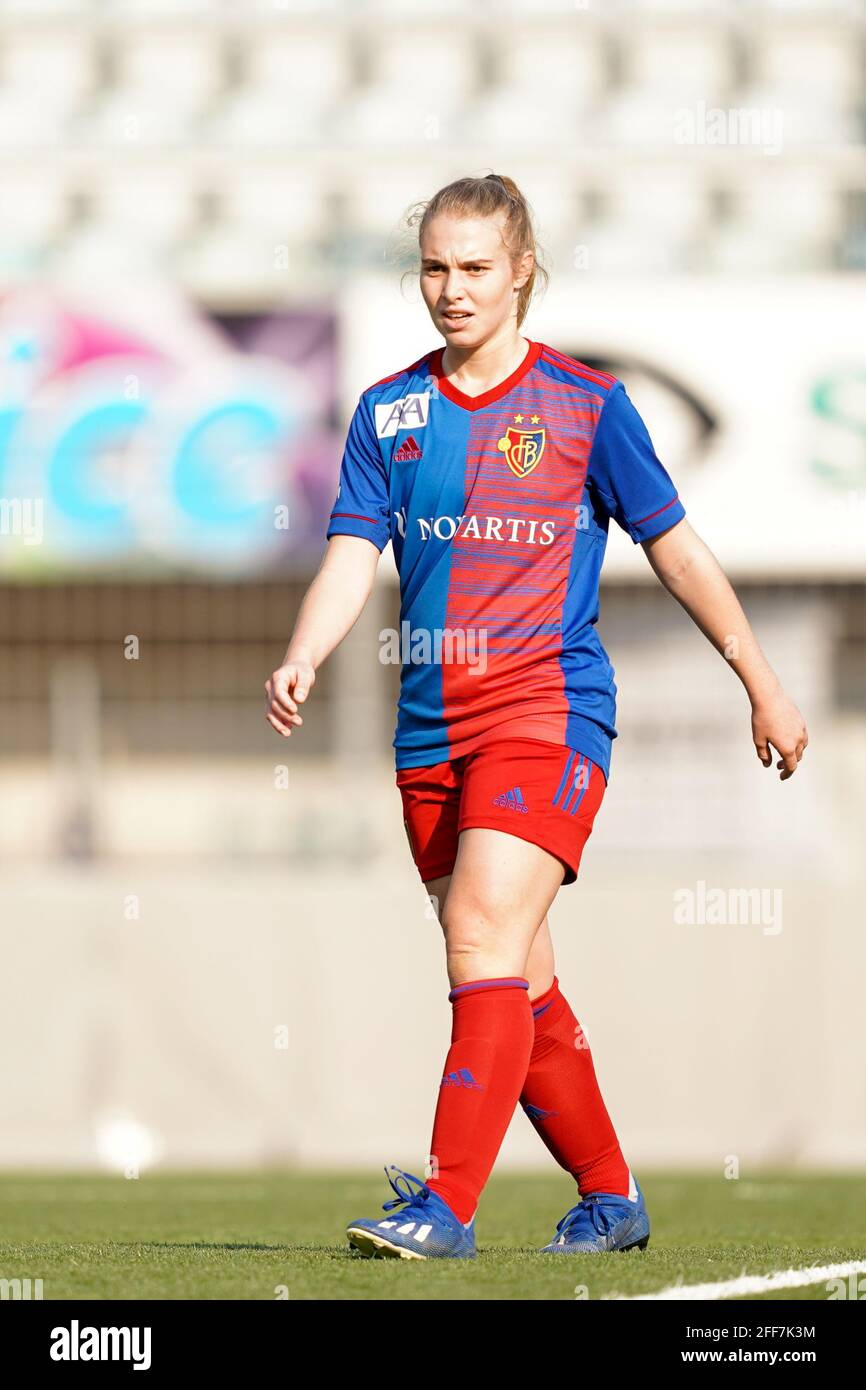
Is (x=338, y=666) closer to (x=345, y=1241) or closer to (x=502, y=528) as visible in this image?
(x=345, y=1241)

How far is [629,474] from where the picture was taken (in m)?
3.55

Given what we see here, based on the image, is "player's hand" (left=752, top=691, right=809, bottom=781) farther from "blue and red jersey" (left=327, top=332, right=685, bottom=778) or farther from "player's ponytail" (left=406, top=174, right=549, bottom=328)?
"player's ponytail" (left=406, top=174, right=549, bottom=328)

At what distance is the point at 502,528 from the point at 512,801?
1.47 feet

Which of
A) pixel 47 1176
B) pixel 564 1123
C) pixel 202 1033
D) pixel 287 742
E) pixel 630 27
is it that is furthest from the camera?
pixel 630 27

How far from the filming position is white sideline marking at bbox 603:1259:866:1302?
2.84m

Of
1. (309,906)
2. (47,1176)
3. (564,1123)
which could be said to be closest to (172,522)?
(309,906)

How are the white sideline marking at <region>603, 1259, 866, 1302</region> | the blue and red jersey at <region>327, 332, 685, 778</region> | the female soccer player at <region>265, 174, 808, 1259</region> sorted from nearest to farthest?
the white sideline marking at <region>603, 1259, 866, 1302</region> < the female soccer player at <region>265, 174, 808, 1259</region> < the blue and red jersey at <region>327, 332, 685, 778</region>

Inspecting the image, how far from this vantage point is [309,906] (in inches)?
421

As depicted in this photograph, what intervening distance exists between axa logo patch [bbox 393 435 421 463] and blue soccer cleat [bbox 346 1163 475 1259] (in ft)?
3.78

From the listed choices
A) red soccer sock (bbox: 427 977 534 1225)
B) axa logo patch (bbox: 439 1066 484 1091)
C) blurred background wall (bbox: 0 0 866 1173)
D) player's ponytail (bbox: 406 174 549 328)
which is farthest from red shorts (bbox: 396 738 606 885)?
blurred background wall (bbox: 0 0 866 1173)

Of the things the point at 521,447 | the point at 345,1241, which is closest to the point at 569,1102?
the point at 345,1241

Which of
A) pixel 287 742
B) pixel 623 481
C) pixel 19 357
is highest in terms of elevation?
pixel 19 357

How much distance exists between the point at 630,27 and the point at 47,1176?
9557 mm

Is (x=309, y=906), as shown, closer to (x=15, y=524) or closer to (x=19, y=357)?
(x=15, y=524)
